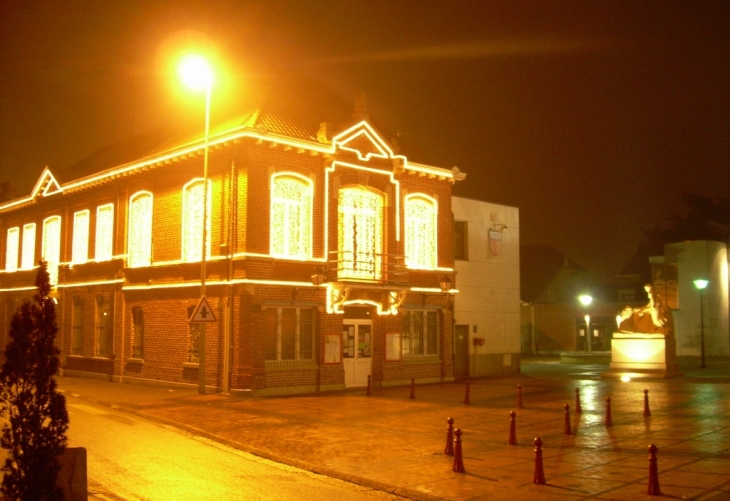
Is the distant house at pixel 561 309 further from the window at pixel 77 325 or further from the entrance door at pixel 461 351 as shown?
the window at pixel 77 325

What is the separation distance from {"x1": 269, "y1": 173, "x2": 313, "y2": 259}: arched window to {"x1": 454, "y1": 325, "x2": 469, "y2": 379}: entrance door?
8.95 m

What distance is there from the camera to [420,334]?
2952cm

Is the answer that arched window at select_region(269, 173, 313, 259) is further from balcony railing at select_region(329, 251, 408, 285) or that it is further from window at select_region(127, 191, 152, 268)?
window at select_region(127, 191, 152, 268)

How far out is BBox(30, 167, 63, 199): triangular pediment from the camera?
34.4 m

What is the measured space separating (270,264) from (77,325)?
41.1 ft

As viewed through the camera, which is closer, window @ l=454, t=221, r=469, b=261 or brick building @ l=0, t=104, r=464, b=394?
brick building @ l=0, t=104, r=464, b=394

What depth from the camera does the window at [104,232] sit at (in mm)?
30656

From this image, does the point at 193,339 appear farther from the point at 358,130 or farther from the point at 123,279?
the point at 358,130

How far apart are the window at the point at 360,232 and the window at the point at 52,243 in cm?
1440

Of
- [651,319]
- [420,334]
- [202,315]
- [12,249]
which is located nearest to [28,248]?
[12,249]

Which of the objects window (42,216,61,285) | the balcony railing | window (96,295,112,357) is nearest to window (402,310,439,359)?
the balcony railing

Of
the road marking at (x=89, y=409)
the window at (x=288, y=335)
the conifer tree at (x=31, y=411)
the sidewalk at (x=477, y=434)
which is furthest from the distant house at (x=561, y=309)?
the conifer tree at (x=31, y=411)

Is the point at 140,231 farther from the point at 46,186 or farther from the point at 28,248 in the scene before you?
the point at 28,248

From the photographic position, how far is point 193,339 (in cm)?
2589
